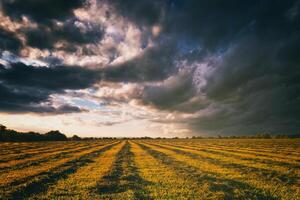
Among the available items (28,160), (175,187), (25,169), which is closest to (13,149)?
(28,160)

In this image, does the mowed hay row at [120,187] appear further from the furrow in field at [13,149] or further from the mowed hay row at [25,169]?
the furrow in field at [13,149]

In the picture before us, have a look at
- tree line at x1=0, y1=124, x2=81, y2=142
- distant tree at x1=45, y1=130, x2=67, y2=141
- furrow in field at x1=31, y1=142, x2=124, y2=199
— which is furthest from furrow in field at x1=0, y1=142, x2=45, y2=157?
distant tree at x1=45, y1=130, x2=67, y2=141

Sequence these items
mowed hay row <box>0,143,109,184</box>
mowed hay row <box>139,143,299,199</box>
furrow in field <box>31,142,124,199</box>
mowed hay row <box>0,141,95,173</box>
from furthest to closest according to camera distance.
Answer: mowed hay row <box>0,141,95,173</box> < mowed hay row <box>0,143,109,184</box> < mowed hay row <box>139,143,299,199</box> < furrow in field <box>31,142,124,199</box>

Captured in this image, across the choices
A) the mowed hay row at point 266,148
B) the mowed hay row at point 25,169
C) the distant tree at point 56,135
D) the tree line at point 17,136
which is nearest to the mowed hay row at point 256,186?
the mowed hay row at point 25,169

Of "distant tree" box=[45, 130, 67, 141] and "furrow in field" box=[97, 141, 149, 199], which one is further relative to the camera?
"distant tree" box=[45, 130, 67, 141]

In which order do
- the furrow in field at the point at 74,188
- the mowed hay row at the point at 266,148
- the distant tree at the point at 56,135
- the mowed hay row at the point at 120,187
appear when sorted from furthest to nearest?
the distant tree at the point at 56,135, the mowed hay row at the point at 266,148, the mowed hay row at the point at 120,187, the furrow in field at the point at 74,188

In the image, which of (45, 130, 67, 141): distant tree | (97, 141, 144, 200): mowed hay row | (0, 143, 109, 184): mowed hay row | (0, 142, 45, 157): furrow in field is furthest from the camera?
(45, 130, 67, 141): distant tree

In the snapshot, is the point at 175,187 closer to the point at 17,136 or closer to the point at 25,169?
the point at 25,169

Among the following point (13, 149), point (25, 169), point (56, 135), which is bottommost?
point (25, 169)

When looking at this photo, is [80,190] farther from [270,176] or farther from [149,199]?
[270,176]

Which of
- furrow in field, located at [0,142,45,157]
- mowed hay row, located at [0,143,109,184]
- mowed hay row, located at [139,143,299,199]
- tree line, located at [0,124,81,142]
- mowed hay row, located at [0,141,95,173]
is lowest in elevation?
mowed hay row, located at [139,143,299,199]

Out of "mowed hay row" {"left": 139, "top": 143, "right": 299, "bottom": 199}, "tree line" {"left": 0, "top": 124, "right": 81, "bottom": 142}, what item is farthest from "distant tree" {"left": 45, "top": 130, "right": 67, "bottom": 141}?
"mowed hay row" {"left": 139, "top": 143, "right": 299, "bottom": 199}

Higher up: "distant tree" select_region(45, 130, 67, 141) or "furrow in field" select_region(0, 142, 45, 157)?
"distant tree" select_region(45, 130, 67, 141)

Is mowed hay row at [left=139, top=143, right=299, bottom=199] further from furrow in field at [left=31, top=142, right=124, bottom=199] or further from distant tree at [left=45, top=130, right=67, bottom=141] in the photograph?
distant tree at [left=45, top=130, right=67, bottom=141]
